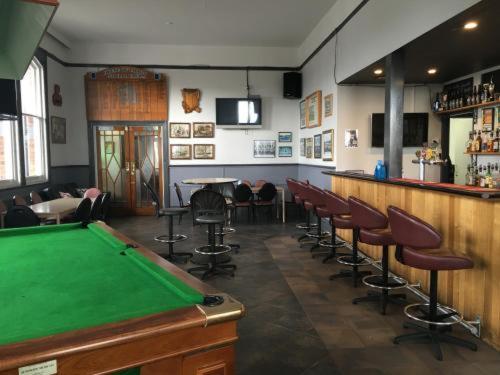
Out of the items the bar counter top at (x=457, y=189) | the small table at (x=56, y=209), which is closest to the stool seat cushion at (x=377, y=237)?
the bar counter top at (x=457, y=189)

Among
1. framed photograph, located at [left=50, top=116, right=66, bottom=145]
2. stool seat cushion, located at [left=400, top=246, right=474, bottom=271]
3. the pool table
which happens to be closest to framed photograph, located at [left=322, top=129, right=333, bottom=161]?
stool seat cushion, located at [left=400, top=246, right=474, bottom=271]

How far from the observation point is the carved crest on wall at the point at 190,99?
9891 millimetres

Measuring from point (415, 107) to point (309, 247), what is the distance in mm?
3385

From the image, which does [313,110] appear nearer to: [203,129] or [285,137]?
[285,137]

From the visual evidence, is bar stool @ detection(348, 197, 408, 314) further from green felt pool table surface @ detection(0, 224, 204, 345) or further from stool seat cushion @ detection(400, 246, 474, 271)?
green felt pool table surface @ detection(0, 224, 204, 345)

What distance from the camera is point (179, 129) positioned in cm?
996

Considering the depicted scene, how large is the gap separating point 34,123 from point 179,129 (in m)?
3.16

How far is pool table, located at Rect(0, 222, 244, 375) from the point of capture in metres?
1.21

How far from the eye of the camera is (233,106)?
32.5ft

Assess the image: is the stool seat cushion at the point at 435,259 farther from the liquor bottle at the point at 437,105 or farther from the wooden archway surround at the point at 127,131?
the wooden archway surround at the point at 127,131

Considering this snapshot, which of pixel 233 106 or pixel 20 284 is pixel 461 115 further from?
pixel 20 284

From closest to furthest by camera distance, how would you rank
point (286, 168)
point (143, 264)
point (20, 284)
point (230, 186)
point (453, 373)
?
point (20, 284), point (143, 264), point (453, 373), point (230, 186), point (286, 168)

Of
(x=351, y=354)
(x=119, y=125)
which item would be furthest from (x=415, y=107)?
(x=119, y=125)

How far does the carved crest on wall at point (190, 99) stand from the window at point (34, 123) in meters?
3.06
